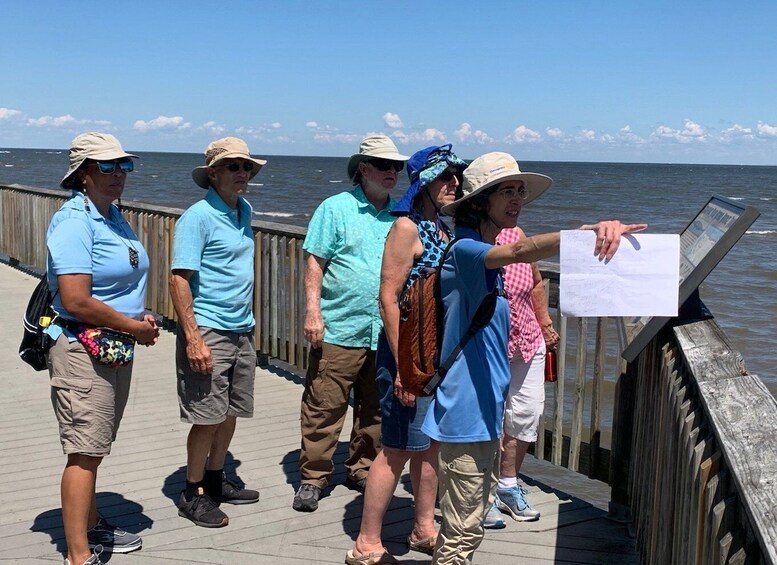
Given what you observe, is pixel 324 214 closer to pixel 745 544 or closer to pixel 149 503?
pixel 149 503

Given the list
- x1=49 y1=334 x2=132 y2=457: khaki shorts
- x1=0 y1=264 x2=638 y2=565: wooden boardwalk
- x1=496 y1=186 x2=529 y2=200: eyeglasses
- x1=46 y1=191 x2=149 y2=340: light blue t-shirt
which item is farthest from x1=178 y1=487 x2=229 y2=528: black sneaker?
x1=496 y1=186 x2=529 y2=200: eyeglasses

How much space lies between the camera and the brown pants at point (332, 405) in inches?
177

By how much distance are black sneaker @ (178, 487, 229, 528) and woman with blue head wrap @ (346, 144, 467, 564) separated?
2.41 ft

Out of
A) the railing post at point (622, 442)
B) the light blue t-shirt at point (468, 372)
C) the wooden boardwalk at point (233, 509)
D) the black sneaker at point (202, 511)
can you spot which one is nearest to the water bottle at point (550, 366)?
the railing post at point (622, 442)

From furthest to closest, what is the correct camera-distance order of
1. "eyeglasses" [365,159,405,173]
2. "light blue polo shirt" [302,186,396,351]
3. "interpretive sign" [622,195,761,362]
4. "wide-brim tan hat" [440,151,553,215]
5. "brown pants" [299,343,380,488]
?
"brown pants" [299,343,380,488] < "light blue polo shirt" [302,186,396,351] < "eyeglasses" [365,159,405,173] < "wide-brim tan hat" [440,151,553,215] < "interpretive sign" [622,195,761,362]

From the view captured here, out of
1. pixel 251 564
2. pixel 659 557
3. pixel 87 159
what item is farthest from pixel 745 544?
pixel 87 159

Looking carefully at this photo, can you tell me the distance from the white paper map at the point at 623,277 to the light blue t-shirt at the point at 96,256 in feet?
5.97

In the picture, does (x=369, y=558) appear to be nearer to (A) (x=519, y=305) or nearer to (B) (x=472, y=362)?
(B) (x=472, y=362)

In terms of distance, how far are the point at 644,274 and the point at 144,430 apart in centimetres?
388

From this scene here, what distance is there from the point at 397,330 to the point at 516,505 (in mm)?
1320

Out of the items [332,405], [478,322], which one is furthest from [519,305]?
[478,322]

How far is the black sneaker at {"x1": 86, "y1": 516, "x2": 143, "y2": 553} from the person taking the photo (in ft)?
12.6

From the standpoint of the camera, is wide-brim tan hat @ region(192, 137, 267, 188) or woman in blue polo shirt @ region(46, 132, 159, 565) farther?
wide-brim tan hat @ region(192, 137, 267, 188)

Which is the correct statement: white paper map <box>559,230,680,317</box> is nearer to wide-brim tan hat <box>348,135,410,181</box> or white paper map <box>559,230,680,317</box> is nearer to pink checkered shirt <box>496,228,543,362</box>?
pink checkered shirt <box>496,228,543,362</box>
